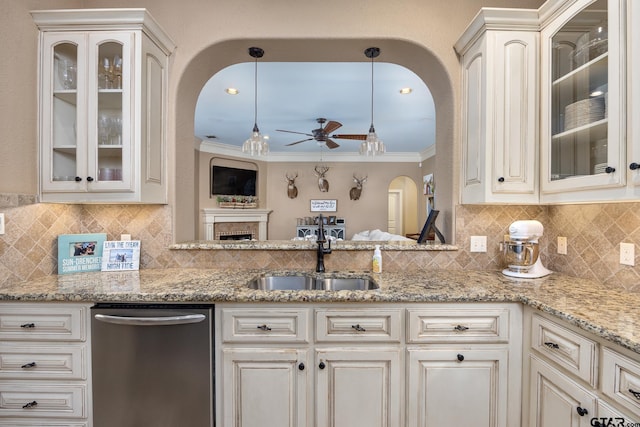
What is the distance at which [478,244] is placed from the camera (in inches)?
83.9

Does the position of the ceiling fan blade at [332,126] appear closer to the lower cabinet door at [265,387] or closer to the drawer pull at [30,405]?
the lower cabinet door at [265,387]

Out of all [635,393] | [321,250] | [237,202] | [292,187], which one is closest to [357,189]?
[292,187]

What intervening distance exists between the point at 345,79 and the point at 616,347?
10.4ft

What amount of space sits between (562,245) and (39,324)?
2924 millimetres

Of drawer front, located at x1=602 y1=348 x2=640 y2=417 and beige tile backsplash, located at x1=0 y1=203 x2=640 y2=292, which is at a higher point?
beige tile backsplash, located at x1=0 y1=203 x2=640 y2=292

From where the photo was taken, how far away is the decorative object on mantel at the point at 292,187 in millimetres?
7672

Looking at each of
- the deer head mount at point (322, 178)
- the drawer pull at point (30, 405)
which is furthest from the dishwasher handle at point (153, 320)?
the deer head mount at point (322, 178)

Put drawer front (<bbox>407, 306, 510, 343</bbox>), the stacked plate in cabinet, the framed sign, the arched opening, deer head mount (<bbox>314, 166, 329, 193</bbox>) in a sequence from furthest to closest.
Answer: the framed sign < deer head mount (<bbox>314, 166, 329, 193</bbox>) < the arched opening < drawer front (<bbox>407, 306, 510, 343</bbox>) < the stacked plate in cabinet

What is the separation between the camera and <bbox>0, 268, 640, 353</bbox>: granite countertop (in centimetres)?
131

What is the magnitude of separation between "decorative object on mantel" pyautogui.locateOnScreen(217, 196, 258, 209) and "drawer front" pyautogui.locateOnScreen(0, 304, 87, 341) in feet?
17.5

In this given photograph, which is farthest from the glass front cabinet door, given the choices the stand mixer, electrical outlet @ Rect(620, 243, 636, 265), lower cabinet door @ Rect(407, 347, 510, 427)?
lower cabinet door @ Rect(407, 347, 510, 427)

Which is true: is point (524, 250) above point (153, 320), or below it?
above

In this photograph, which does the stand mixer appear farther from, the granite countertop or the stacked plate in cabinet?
the stacked plate in cabinet

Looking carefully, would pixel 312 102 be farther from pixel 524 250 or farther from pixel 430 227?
pixel 524 250
